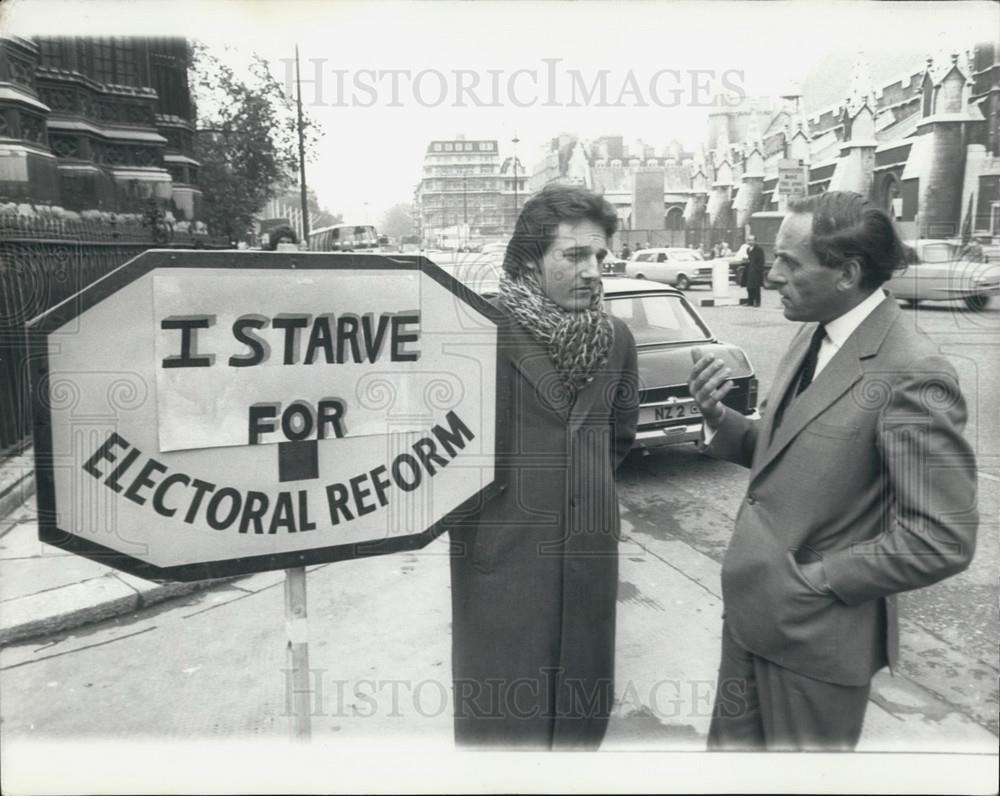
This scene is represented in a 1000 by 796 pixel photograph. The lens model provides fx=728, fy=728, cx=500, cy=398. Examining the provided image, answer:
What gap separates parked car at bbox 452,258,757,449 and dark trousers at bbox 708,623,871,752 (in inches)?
154

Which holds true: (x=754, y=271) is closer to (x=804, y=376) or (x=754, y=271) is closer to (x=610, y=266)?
(x=610, y=266)

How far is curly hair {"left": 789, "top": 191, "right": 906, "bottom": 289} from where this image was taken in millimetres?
1633

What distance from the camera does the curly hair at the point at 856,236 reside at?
5.36 ft

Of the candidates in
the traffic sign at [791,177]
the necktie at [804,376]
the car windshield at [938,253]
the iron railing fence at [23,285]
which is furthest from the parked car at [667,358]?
the traffic sign at [791,177]

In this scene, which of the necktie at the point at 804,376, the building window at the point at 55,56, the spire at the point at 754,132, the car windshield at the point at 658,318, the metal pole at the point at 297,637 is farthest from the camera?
the spire at the point at 754,132

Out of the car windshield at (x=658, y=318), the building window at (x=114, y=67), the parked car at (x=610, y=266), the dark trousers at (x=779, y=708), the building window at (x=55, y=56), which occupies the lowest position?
the dark trousers at (x=779, y=708)

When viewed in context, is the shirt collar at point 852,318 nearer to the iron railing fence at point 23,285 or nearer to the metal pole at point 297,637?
the metal pole at point 297,637

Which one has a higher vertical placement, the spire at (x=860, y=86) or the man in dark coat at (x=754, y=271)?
the spire at (x=860, y=86)

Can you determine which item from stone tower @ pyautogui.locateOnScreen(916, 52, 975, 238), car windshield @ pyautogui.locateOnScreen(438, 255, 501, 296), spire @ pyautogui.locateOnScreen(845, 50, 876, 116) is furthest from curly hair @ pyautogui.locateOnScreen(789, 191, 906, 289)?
stone tower @ pyautogui.locateOnScreen(916, 52, 975, 238)

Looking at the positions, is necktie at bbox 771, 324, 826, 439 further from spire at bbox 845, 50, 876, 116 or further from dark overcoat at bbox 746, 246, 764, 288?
dark overcoat at bbox 746, 246, 764, 288

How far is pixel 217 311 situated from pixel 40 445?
40 centimetres

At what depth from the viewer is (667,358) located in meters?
6.26

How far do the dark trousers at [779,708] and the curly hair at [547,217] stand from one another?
3.69ft

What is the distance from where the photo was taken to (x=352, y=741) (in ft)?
6.69
